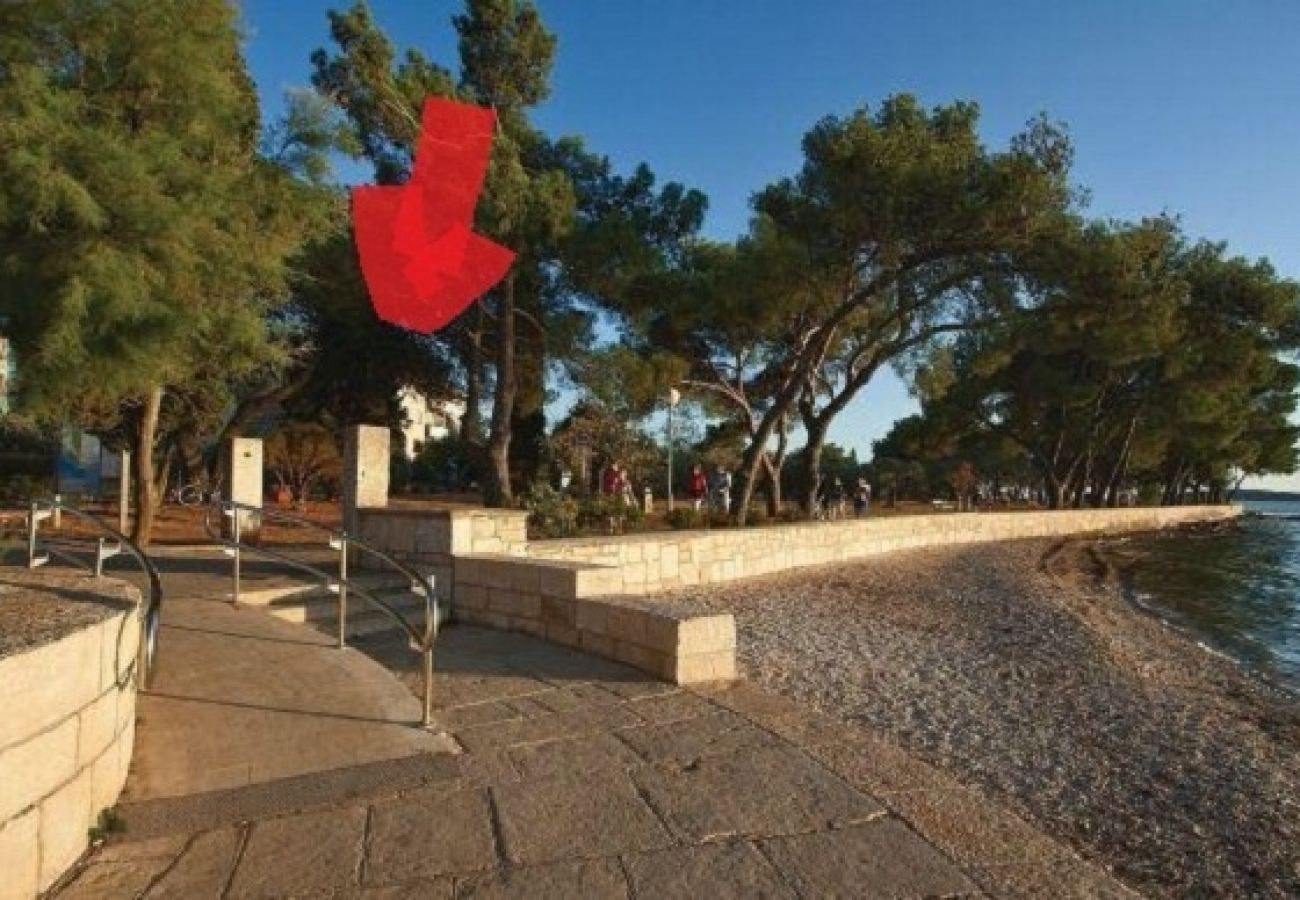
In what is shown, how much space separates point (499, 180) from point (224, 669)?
43.4 feet

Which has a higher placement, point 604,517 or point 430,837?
point 604,517

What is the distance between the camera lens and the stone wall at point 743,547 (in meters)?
11.5

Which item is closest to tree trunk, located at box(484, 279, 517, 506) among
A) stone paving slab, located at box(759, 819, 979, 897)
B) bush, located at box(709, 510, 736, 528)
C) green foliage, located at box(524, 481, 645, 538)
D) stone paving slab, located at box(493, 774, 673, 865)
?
bush, located at box(709, 510, 736, 528)

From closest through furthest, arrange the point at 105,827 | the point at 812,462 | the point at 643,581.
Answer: the point at 105,827 < the point at 643,581 < the point at 812,462

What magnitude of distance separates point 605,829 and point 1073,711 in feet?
16.1

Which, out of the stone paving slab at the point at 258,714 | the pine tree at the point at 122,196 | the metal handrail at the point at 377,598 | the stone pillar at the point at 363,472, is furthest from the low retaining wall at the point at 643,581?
the pine tree at the point at 122,196

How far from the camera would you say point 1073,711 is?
735 centimetres

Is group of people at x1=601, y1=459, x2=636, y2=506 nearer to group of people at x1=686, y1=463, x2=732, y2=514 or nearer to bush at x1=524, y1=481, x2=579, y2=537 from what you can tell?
group of people at x1=686, y1=463, x2=732, y2=514

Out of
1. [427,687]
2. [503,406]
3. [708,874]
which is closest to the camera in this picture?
[708,874]

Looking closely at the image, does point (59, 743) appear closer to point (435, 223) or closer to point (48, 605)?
point (48, 605)

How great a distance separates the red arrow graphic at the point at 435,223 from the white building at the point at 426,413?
15.3 ft

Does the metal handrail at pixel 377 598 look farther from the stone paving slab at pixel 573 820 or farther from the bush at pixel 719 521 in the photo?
the bush at pixel 719 521

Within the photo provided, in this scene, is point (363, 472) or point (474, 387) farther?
point (474, 387)

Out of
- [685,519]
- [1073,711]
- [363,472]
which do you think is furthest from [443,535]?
[685,519]
